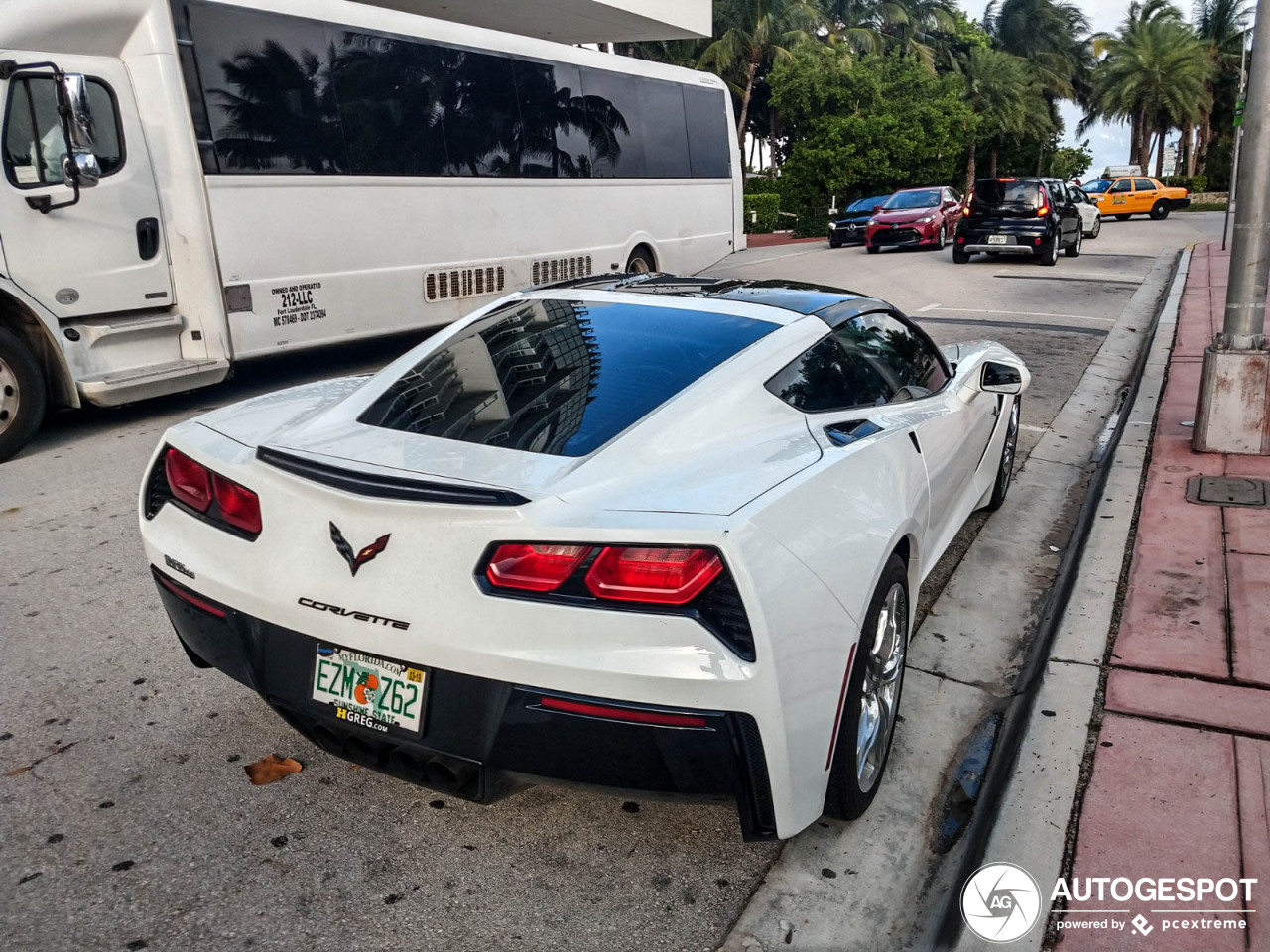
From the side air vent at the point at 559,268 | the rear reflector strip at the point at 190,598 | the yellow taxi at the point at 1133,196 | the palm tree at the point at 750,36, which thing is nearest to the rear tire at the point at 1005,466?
the rear reflector strip at the point at 190,598

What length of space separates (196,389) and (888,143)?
32.2 metres

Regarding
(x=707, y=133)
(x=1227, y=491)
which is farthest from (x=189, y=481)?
(x=707, y=133)

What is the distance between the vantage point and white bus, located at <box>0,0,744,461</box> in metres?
7.36

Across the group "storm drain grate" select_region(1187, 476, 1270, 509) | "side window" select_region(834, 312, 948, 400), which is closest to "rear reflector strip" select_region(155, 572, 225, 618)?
"side window" select_region(834, 312, 948, 400)

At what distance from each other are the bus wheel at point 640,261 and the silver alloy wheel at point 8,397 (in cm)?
735

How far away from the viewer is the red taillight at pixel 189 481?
2.99 m

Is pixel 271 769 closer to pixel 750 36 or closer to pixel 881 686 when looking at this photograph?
pixel 881 686

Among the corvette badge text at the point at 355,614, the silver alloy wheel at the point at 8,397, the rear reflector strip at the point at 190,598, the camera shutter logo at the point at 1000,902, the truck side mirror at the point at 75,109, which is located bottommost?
the camera shutter logo at the point at 1000,902

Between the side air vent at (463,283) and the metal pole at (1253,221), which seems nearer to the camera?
the metal pole at (1253,221)

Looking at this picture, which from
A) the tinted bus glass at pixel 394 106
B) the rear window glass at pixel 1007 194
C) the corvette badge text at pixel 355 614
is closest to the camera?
the corvette badge text at pixel 355 614

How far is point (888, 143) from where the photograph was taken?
3744 centimetres

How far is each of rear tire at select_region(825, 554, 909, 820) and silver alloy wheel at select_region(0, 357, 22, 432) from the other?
20.4 ft

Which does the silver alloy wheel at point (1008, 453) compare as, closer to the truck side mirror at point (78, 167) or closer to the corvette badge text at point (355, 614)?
the corvette badge text at point (355, 614)

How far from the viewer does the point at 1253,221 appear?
595 cm
